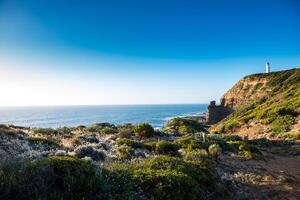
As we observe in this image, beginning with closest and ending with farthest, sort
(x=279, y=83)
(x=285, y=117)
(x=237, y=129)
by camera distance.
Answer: (x=285, y=117) → (x=237, y=129) → (x=279, y=83)

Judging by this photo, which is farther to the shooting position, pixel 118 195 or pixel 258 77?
pixel 258 77

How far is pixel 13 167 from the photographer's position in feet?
18.4

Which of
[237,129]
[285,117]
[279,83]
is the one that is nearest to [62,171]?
[285,117]

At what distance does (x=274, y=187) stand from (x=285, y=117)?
80.3 ft

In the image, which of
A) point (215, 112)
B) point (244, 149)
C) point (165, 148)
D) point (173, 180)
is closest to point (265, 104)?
point (215, 112)

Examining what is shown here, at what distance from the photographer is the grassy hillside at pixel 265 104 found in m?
31.7

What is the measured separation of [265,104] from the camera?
4512 centimetres

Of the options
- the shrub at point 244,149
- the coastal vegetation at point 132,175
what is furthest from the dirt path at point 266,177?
the shrub at point 244,149

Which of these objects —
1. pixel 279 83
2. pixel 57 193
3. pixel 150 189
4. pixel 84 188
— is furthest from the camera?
pixel 279 83

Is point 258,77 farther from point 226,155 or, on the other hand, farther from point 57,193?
point 57,193

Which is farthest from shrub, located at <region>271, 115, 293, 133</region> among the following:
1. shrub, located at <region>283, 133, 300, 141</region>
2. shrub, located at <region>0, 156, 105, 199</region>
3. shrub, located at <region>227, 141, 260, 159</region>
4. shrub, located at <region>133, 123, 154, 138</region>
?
shrub, located at <region>0, 156, 105, 199</region>

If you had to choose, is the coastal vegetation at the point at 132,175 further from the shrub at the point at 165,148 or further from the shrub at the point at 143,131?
the shrub at the point at 143,131

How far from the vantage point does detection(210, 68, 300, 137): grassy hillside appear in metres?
→ 31.7

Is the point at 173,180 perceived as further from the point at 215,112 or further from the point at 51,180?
the point at 215,112
